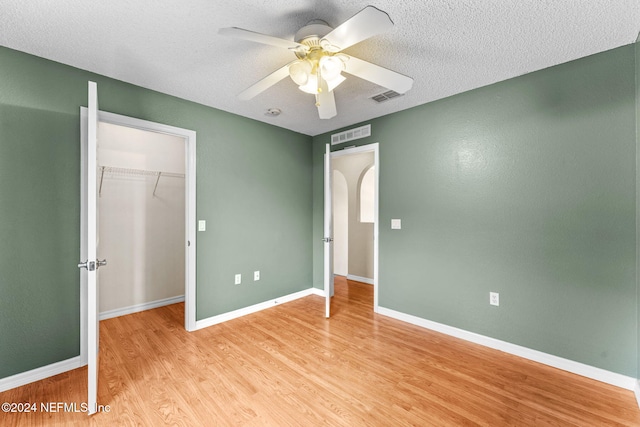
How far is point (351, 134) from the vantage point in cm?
375

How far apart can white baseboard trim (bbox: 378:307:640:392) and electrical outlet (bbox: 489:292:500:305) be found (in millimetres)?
339

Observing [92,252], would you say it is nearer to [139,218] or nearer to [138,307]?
[139,218]

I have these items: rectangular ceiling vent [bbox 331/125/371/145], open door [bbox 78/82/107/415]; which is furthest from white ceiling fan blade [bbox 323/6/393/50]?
rectangular ceiling vent [bbox 331/125/371/145]

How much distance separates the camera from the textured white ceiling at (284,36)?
5.31ft

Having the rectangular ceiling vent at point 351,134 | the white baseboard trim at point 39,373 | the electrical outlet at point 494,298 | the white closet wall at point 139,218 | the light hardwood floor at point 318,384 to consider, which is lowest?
the light hardwood floor at point 318,384

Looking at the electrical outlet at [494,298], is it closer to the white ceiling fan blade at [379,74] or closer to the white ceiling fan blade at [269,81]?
the white ceiling fan blade at [379,74]

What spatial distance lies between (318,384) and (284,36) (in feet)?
8.16

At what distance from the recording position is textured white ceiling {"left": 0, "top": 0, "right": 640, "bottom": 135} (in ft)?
5.31

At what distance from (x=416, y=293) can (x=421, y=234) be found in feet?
2.22

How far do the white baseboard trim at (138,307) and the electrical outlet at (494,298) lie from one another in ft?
12.6

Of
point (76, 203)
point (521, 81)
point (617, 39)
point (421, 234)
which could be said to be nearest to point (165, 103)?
point (76, 203)

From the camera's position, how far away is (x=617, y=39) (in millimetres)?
1922

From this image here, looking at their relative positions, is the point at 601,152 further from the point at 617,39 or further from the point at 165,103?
the point at 165,103

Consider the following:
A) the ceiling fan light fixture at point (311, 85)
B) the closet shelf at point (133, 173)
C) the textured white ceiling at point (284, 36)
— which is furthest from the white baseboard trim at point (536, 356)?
the closet shelf at point (133, 173)
